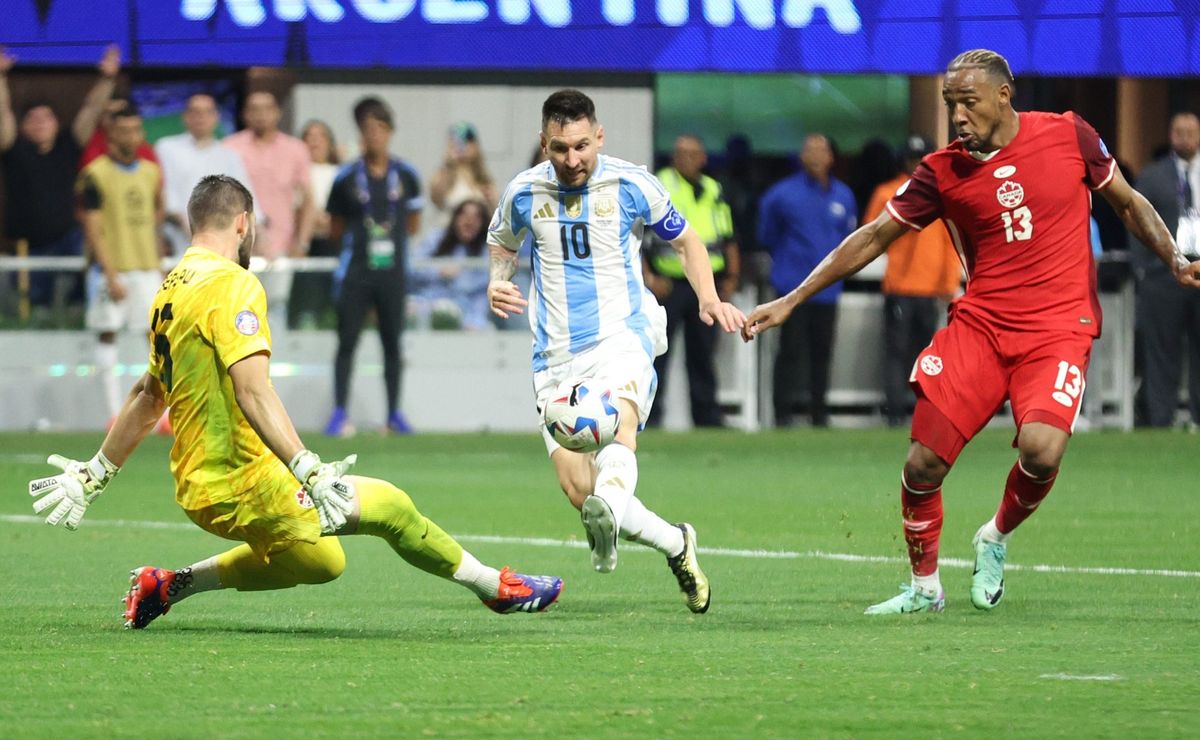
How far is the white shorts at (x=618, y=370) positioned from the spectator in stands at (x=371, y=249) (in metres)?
9.40

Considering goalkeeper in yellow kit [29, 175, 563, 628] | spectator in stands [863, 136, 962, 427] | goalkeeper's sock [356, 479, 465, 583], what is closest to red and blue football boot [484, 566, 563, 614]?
goalkeeper's sock [356, 479, 465, 583]

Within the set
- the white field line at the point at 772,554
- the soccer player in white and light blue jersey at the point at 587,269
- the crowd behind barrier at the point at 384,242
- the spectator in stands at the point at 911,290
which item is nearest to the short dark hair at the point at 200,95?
the crowd behind barrier at the point at 384,242

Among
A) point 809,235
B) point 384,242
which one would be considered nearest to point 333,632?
point 384,242

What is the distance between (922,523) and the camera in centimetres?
795

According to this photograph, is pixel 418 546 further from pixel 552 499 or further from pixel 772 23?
pixel 772 23

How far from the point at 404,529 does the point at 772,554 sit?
3088 mm

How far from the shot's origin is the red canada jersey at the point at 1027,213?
25.9 ft

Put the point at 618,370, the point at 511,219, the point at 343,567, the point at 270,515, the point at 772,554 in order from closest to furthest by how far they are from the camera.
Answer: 1. the point at 270,515
2. the point at 343,567
3. the point at 618,370
4. the point at 511,219
5. the point at 772,554

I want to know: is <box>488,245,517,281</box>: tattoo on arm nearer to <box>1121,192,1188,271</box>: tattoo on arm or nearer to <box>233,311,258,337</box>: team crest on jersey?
<box>233,311,258,337</box>: team crest on jersey

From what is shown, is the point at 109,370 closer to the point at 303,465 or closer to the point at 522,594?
the point at 522,594

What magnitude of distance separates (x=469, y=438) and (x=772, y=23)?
4660mm

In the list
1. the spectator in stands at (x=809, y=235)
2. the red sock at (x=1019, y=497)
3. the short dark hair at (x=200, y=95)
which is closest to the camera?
the red sock at (x=1019, y=497)

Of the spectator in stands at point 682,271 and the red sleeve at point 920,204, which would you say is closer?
the red sleeve at point 920,204

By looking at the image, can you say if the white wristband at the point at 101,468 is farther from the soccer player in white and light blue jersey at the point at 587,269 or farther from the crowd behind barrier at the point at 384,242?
the crowd behind barrier at the point at 384,242
